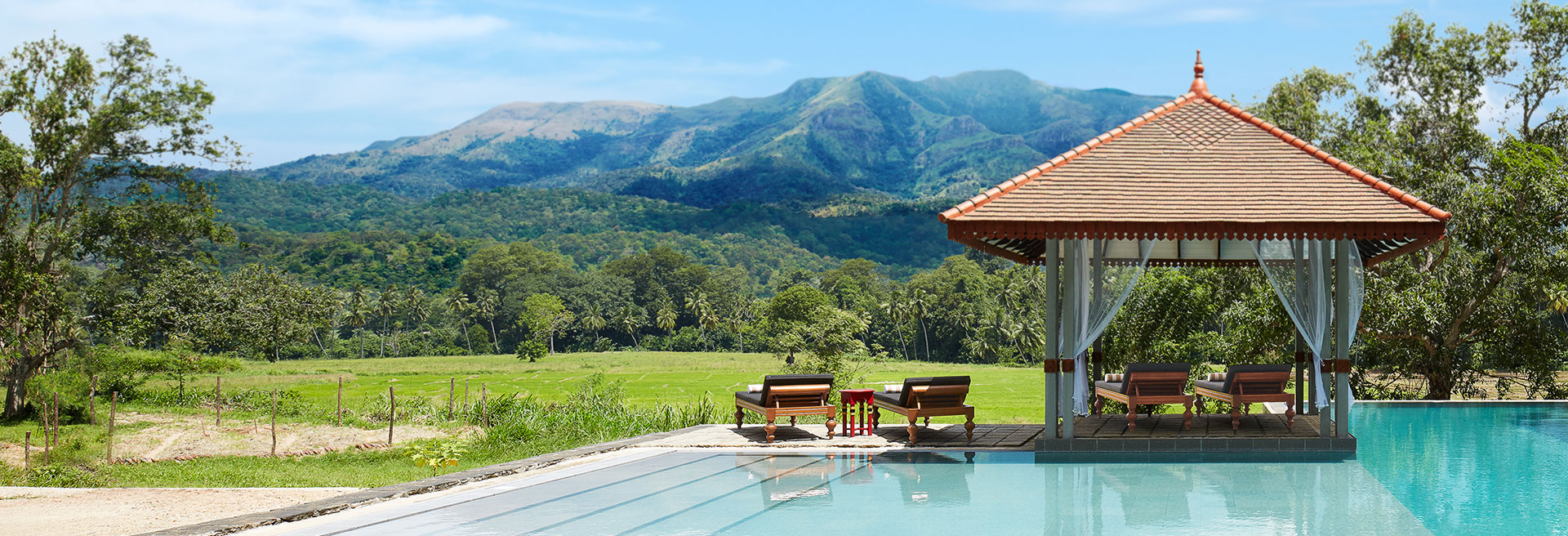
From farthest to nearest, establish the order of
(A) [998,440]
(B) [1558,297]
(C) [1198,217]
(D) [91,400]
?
(D) [91,400], (B) [1558,297], (A) [998,440], (C) [1198,217]

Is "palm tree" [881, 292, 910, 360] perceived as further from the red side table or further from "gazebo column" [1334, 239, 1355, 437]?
"gazebo column" [1334, 239, 1355, 437]

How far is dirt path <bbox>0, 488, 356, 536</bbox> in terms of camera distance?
1042 centimetres

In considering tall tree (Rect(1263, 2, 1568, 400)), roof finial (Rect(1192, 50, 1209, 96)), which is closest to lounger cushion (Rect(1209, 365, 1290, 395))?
roof finial (Rect(1192, 50, 1209, 96))

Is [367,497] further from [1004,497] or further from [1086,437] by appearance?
[1086,437]

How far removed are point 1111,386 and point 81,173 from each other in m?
25.7

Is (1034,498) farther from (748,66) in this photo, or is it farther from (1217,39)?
(748,66)

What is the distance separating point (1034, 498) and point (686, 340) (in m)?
72.4

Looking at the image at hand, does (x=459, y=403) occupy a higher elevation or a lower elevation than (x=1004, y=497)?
lower

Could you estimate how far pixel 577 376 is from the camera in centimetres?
5744

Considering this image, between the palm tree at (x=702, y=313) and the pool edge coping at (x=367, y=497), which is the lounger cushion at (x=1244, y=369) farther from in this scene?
the palm tree at (x=702, y=313)

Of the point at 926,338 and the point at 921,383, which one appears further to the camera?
the point at 926,338

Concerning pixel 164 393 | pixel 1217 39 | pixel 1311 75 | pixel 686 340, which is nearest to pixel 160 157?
pixel 164 393

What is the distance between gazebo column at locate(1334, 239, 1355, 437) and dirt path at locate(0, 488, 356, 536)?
30.0 feet

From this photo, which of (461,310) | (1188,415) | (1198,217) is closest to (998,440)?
(1188,415)
